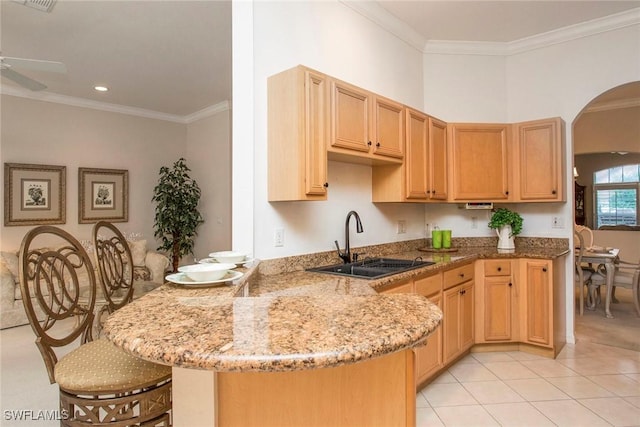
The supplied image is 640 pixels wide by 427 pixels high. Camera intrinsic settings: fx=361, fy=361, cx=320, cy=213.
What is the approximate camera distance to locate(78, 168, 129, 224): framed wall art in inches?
212

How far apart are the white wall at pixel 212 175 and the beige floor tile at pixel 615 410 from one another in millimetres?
4560

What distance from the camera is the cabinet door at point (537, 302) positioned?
10.3 feet

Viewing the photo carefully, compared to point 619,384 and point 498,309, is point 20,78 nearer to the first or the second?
point 498,309

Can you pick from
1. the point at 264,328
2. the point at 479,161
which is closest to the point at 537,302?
the point at 479,161

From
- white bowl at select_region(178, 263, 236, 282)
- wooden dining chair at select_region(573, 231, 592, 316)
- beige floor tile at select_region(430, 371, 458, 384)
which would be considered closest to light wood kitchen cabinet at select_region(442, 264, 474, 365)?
beige floor tile at select_region(430, 371, 458, 384)

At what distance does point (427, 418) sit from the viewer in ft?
7.41

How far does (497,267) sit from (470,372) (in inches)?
38.0

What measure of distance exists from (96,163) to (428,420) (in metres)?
5.67

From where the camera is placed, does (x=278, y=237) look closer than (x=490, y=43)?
Yes

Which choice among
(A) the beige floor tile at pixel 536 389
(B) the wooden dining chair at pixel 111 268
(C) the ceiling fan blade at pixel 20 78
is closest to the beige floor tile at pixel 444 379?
(A) the beige floor tile at pixel 536 389

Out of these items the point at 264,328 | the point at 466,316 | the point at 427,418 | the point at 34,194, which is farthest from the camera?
the point at 34,194

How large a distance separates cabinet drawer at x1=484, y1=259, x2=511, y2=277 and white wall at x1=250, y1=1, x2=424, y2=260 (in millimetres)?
770

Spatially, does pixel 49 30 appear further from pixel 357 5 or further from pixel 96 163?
pixel 357 5

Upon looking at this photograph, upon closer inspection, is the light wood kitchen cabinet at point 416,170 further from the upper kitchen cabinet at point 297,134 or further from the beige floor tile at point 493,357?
the beige floor tile at point 493,357
